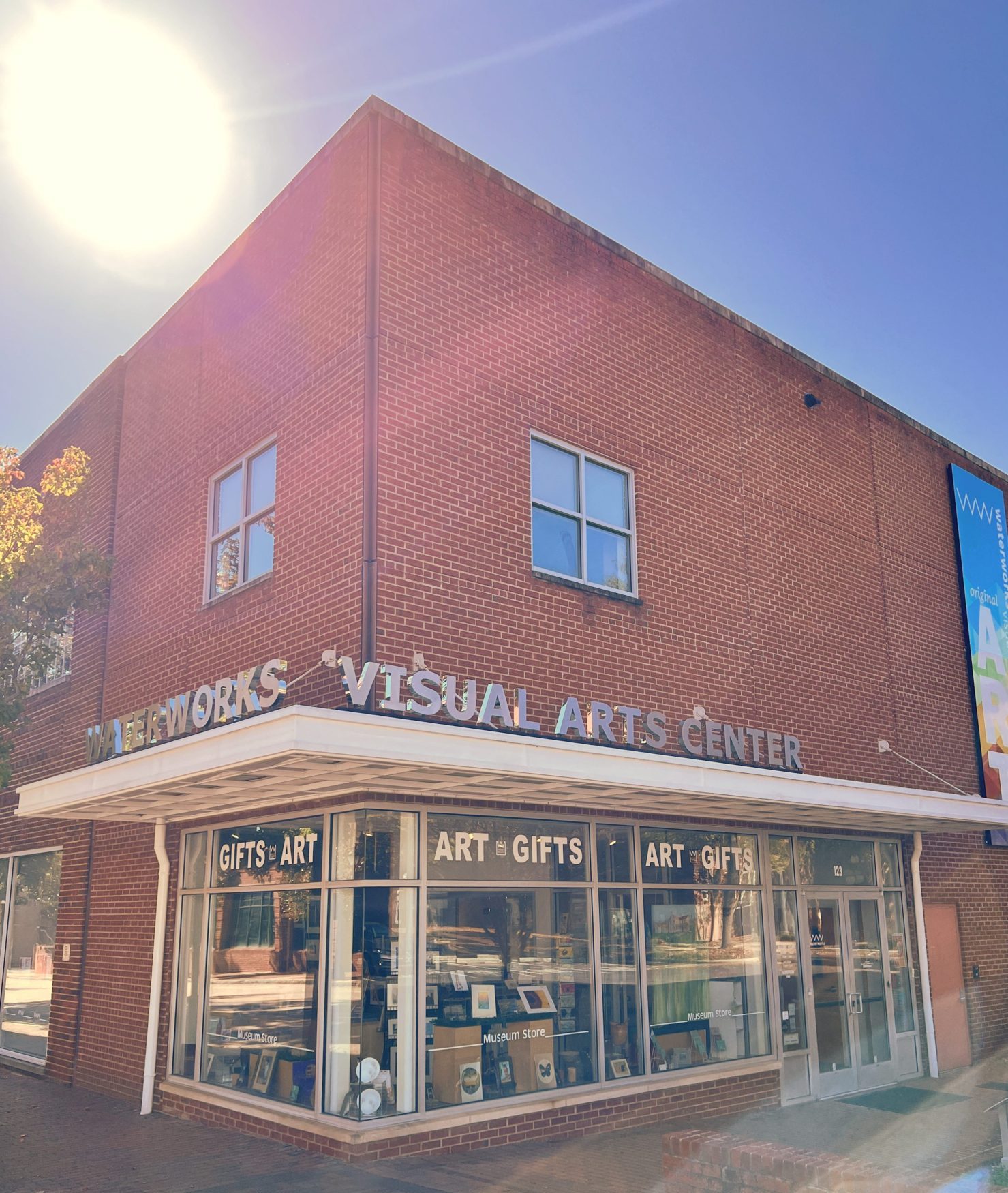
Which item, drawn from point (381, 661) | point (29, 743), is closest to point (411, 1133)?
point (381, 661)

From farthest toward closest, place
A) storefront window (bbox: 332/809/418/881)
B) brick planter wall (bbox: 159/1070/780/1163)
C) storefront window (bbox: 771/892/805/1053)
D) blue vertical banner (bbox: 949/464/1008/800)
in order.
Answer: blue vertical banner (bbox: 949/464/1008/800) < storefront window (bbox: 771/892/805/1053) < storefront window (bbox: 332/809/418/881) < brick planter wall (bbox: 159/1070/780/1163)

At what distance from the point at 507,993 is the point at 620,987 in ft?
5.09

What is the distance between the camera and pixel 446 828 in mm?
10156

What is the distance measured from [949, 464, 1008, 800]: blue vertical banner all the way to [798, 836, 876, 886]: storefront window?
3.46m

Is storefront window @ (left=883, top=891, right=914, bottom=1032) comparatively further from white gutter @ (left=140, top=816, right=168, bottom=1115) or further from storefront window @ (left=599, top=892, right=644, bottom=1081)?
white gutter @ (left=140, top=816, right=168, bottom=1115)

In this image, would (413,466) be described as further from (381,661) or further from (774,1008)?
(774,1008)

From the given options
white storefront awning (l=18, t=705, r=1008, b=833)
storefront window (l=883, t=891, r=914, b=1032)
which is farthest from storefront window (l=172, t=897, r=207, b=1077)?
storefront window (l=883, t=891, r=914, b=1032)

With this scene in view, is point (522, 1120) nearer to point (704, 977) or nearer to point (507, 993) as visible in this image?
point (507, 993)

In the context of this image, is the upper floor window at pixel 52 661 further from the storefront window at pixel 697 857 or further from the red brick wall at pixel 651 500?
the storefront window at pixel 697 857

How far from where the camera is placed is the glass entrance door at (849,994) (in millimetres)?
13516

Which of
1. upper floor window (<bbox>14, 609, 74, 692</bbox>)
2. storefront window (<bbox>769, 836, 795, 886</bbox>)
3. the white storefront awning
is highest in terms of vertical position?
upper floor window (<bbox>14, 609, 74, 692</bbox>)

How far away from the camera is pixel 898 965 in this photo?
48.7 ft

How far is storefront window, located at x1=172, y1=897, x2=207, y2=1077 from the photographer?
11.5m

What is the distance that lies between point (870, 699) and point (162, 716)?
31.2 feet
